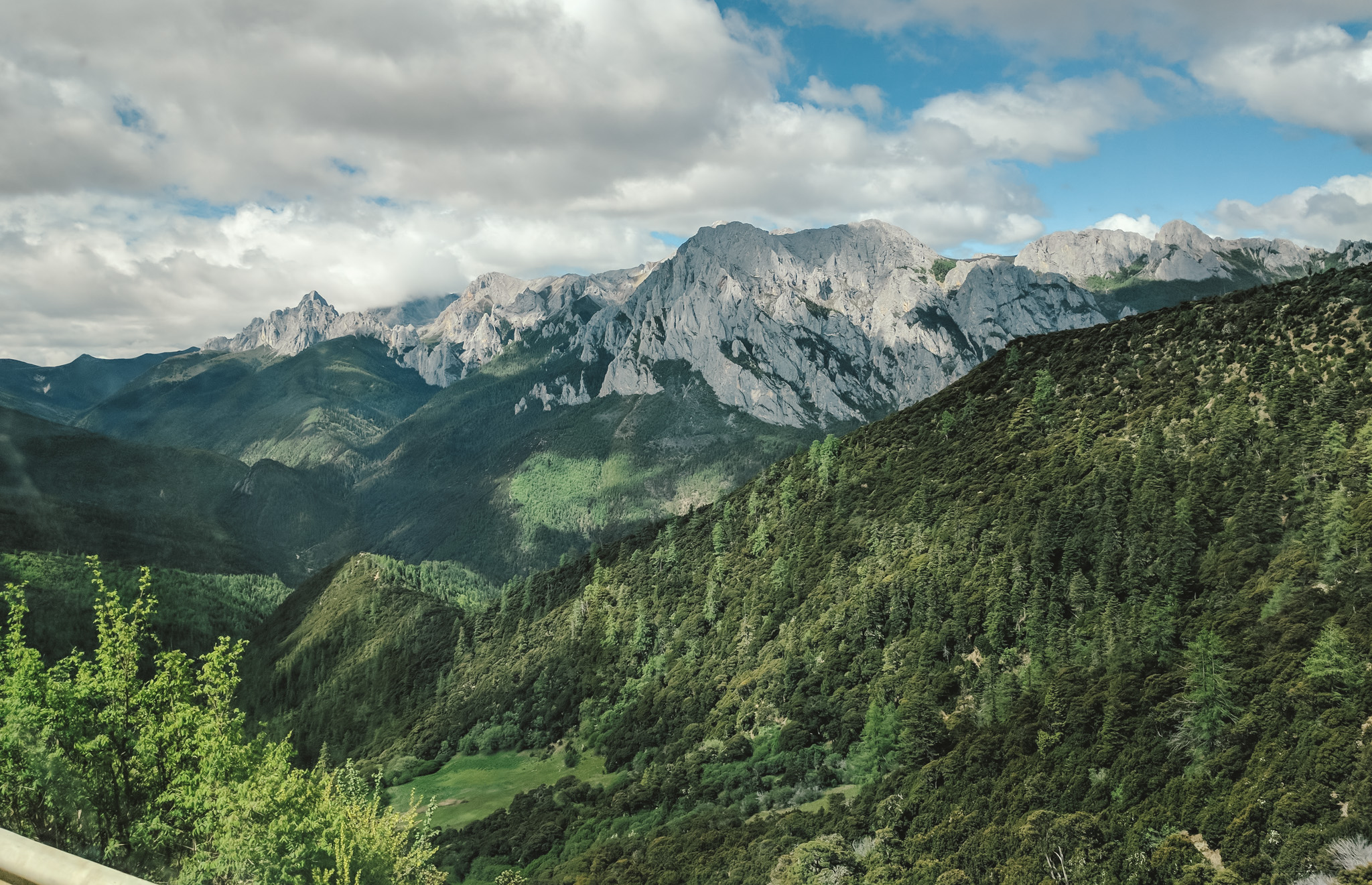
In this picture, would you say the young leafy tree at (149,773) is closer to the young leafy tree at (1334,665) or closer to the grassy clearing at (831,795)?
the young leafy tree at (1334,665)

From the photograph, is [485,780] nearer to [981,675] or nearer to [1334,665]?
[981,675]

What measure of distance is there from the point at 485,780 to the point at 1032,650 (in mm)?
109232

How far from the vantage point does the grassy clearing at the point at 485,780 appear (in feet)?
427

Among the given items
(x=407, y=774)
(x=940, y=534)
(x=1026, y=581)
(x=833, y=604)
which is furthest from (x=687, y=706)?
(x=407, y=774)

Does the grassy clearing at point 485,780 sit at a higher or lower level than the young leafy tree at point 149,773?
lower

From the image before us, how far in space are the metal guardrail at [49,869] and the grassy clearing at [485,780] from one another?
123 metres

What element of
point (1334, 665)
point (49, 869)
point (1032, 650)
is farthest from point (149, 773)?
point (1032, 650)

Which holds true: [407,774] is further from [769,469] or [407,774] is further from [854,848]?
[854,848]

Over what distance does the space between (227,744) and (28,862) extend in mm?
17898

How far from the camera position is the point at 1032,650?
86.4 m

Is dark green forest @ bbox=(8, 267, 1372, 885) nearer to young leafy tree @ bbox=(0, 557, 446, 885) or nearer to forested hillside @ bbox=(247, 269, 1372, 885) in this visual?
young leafy tree @ bbox=(0, 557, 446, 885)

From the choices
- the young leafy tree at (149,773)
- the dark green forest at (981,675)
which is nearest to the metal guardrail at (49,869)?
the young leafy tree at (149,773)

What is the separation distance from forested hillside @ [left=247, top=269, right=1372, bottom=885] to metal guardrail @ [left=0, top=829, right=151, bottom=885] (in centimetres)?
5719

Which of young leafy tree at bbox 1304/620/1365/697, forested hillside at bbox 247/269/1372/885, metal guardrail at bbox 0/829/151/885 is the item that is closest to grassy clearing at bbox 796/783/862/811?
forested hillside at bbox 247/269/1372/885
